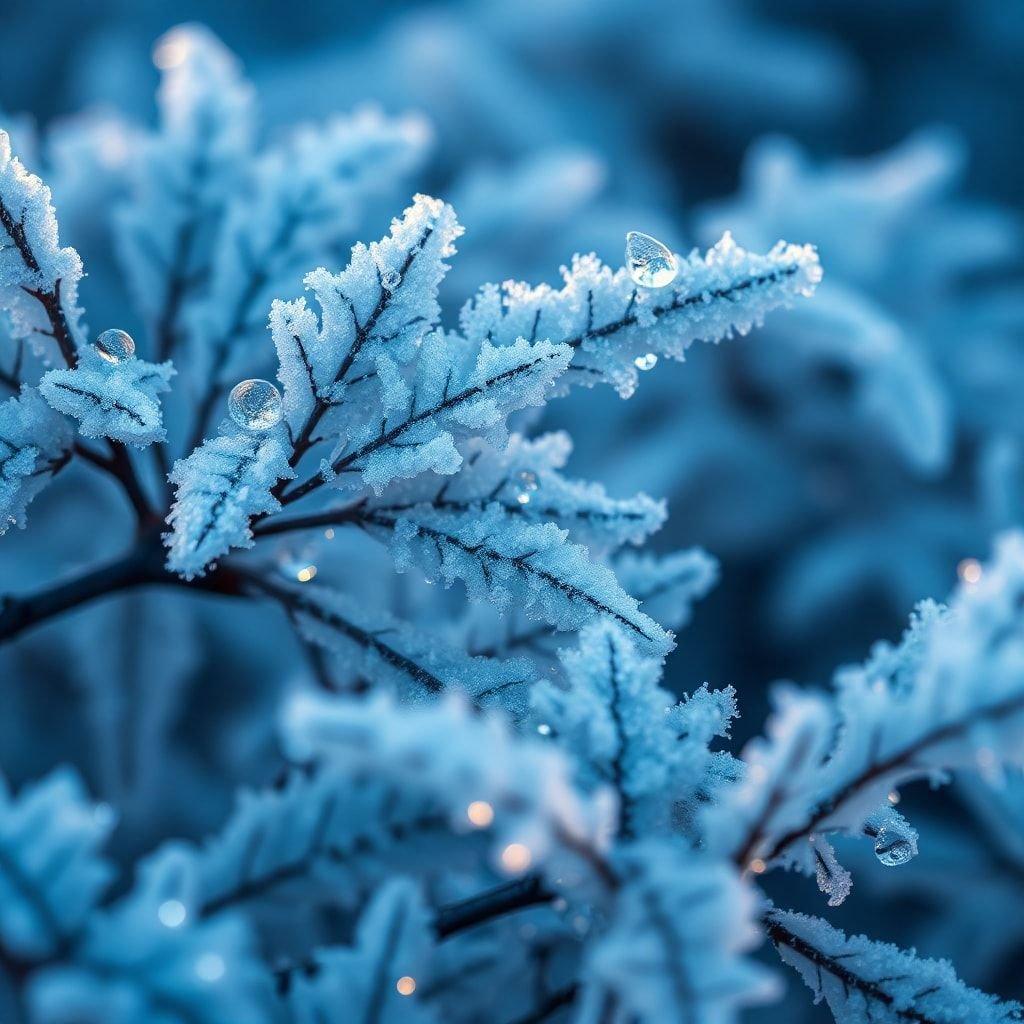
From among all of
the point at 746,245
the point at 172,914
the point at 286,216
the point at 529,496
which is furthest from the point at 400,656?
the point at 746,245

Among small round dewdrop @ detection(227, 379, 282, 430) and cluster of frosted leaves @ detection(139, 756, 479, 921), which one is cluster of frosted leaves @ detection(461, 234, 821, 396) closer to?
small round dewdrop @ detection(227, 379, 282, 430)

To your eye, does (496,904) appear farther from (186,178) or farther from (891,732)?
(186,178)

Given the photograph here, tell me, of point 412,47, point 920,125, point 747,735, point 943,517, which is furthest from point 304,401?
point 920,125

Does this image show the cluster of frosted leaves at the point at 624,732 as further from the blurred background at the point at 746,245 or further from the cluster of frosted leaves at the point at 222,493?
the blurred background at the point at 746,245

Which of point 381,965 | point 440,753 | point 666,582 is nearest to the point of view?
point 440,753

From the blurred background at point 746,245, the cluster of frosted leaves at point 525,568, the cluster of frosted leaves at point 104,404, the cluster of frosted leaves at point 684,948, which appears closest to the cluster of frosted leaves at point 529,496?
the cluster of frosted leaves at point 525,568
